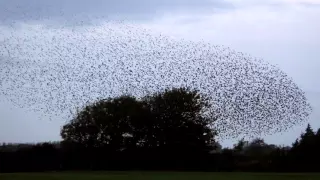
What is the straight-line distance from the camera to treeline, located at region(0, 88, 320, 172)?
216 ft

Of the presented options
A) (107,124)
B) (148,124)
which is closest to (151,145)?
(148,124)

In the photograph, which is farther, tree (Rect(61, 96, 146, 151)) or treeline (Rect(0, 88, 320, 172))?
tree (Rect(61, 96, 146, 151))

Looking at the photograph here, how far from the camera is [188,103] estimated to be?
78375mm

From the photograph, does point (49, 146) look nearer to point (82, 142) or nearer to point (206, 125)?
point (82, 142)

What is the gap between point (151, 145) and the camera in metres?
74.2

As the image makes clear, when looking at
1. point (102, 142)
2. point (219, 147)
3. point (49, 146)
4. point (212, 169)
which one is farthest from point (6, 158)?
point (219, 147)

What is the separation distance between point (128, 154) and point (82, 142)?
6358 millimetres

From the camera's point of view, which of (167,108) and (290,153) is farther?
(167,108)

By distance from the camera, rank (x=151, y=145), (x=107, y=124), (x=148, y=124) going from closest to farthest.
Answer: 1. (x=151, y=145)
2. (x=107, y=124)
3. (x=148, y=124)

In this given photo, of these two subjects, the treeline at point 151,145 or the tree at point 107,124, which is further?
the tree at point 107,124

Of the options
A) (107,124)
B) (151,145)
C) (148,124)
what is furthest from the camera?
(148,124)

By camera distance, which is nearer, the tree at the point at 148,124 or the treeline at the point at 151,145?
the treeline at the point at 151,145

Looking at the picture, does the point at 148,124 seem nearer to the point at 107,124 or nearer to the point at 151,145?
the point at 151,145

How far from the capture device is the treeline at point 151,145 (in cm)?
6581
